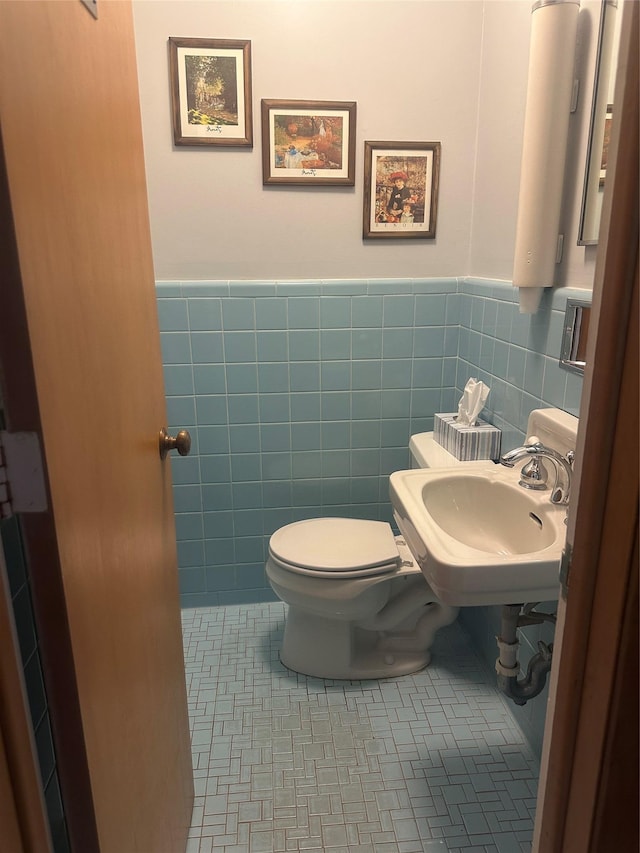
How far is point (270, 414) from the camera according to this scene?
2180 millimetres

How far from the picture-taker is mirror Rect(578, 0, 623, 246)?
1.29 m

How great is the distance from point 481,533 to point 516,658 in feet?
1.04

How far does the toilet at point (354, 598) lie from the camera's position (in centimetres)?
176

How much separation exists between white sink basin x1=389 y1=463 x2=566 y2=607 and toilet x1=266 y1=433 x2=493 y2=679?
0.18 metres

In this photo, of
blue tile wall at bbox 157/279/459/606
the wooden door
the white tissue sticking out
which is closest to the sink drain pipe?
the white tissue sticking out

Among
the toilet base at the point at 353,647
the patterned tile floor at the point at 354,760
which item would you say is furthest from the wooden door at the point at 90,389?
the toilet base at the point at 353,647

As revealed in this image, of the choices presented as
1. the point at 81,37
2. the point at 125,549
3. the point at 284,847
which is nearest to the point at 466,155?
the point at 81,37

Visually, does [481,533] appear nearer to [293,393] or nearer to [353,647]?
[353,647]

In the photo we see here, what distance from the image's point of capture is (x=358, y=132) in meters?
1.99

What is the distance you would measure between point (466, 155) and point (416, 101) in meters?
0.25

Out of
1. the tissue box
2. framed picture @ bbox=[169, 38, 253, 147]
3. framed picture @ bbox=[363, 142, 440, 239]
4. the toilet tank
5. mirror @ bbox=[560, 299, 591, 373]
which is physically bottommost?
the toilet tank

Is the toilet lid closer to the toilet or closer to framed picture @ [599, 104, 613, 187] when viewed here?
the toilet

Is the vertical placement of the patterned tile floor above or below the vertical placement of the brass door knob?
below

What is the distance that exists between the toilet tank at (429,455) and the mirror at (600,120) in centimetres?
69
